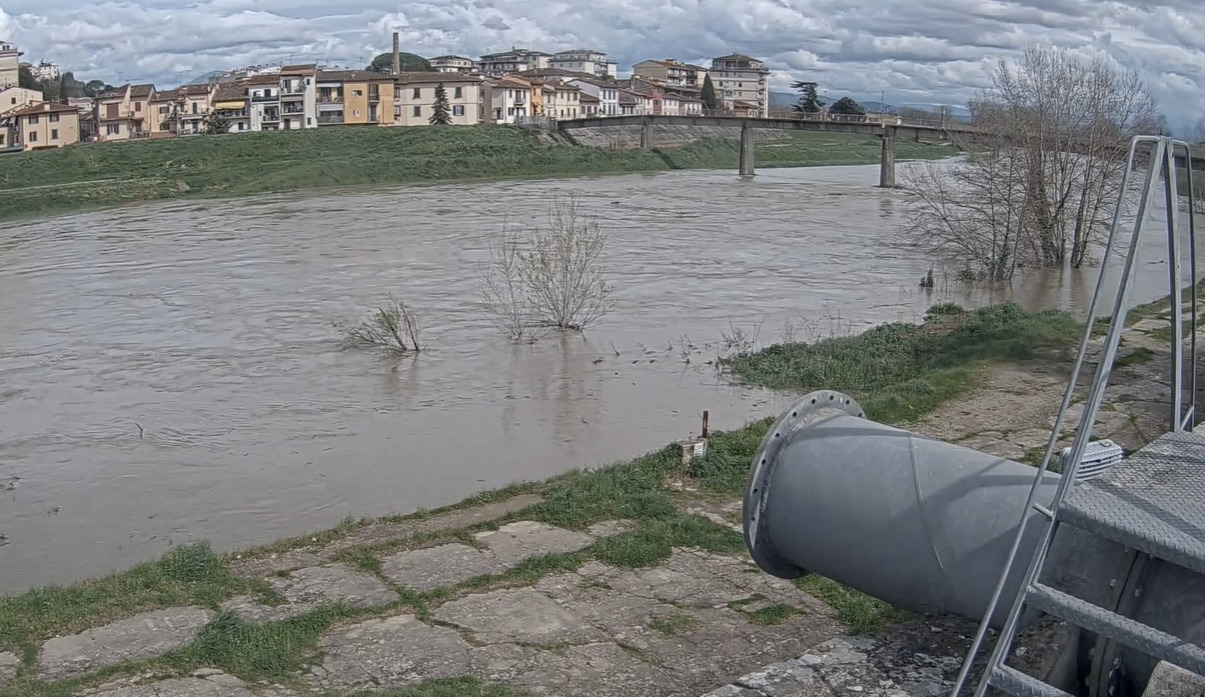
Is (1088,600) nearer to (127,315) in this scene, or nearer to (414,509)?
(414,509)

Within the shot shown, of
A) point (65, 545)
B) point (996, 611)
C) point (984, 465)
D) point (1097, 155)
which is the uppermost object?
point (1097, 155)

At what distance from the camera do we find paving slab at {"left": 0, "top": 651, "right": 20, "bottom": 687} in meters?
5.02

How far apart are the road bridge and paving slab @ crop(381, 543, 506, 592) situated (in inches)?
1508

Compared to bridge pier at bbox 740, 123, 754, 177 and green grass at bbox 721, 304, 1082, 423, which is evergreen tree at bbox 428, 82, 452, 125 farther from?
green grass at bbox 721, 304, 1082, 423

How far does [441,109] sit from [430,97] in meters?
5.13

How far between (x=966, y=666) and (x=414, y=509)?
21.7ft

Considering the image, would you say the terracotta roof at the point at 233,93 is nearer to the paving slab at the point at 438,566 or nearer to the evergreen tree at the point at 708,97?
the evergreen tree at the point at 708,97

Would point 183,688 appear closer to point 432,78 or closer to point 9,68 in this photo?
point 432,78

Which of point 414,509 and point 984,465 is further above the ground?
point 984,465

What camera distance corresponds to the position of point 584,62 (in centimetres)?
14375

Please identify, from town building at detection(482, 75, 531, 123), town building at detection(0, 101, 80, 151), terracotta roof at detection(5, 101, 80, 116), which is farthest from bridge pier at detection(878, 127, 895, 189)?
terracotta roof at detection(5, 101, 80, 116)

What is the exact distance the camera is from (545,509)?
7363 millimetres

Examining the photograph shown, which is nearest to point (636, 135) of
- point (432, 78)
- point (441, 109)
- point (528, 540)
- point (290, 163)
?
point (441, 109)

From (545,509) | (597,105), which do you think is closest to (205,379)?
(545,509)
